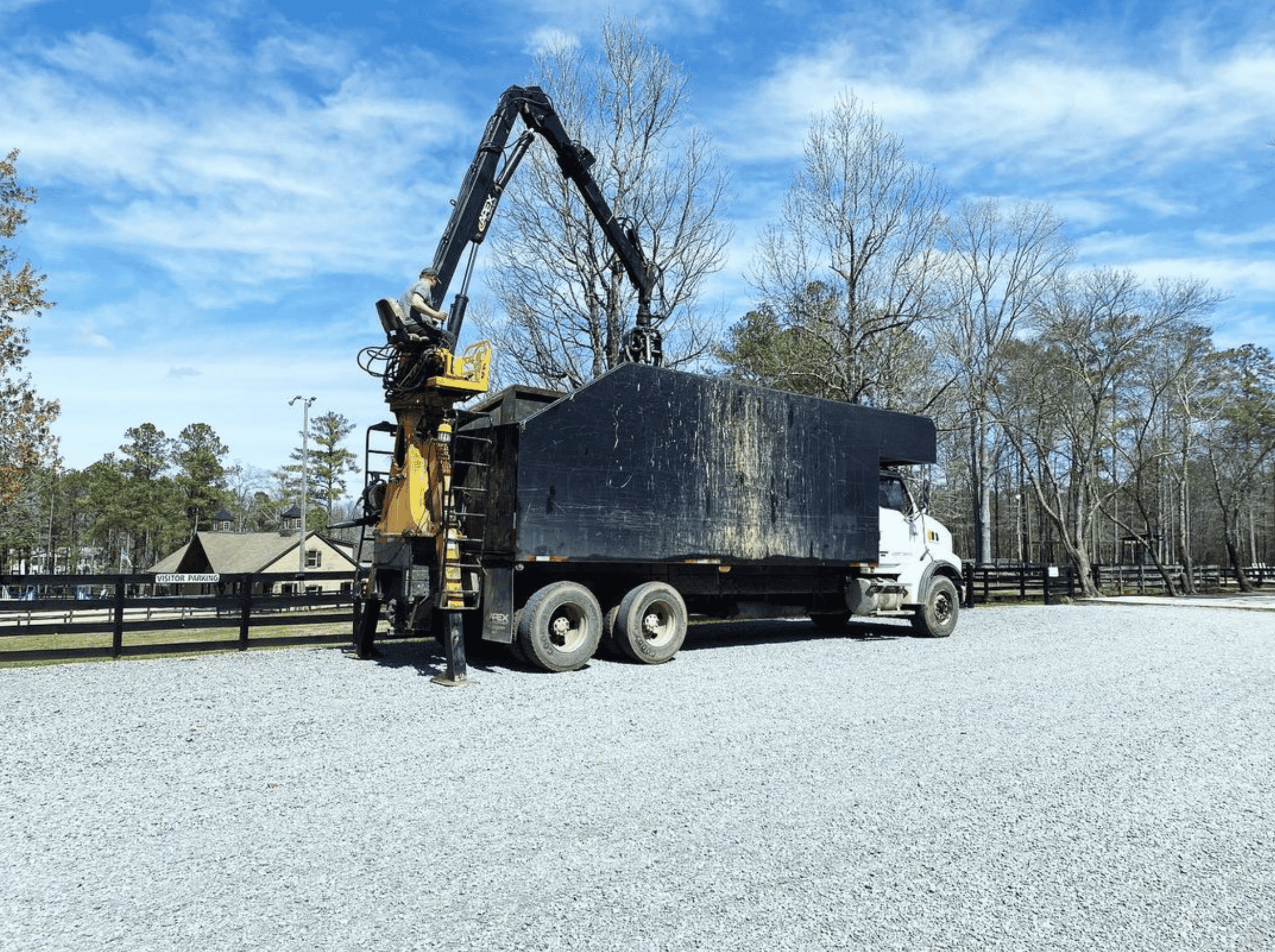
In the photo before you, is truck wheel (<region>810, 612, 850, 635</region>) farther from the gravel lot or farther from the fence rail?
the fence rail

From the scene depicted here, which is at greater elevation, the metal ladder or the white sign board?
the metal ladder

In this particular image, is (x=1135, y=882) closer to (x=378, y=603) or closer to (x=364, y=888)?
(x=364, y=888)

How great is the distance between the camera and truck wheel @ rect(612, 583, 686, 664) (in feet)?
36.4

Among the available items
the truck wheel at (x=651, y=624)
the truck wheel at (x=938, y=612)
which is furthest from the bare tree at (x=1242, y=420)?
the truck wheel at (x=651, y=624)

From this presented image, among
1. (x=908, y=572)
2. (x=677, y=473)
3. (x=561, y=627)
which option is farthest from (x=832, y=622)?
(x=561, y=627)

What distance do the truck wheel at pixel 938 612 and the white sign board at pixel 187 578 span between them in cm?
1096

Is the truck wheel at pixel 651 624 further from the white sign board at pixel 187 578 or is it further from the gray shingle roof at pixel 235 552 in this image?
the gray shingle roof at pixel 235 552

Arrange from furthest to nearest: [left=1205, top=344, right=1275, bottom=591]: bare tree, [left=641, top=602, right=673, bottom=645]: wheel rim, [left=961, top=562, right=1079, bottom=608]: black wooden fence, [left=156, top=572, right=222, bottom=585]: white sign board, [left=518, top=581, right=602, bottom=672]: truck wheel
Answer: [left=1205, top=344, right=1275, bottom=591]: bare tree, [left=961, top=562, right=1079, bottom=608]: black wooden fence, [left=156, top=572, right=222, bottom=585]: white sign board, [left=641, top=602, right=673, bottom=645]: wheel rim, [left=518, top=581, right=602, bottom=672]: truck wheel

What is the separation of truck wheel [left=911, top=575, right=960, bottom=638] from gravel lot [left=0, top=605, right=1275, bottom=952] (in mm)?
4845

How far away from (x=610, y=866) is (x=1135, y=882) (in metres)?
2.42

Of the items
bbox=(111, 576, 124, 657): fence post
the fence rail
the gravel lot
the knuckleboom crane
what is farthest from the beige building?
the gravel lot

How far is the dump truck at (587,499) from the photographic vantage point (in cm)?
1038

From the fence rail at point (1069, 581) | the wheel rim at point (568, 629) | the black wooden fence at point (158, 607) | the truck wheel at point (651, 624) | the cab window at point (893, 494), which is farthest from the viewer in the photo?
the fence rail at point (1069, 581)

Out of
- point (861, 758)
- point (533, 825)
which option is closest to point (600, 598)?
point (861, 758)
